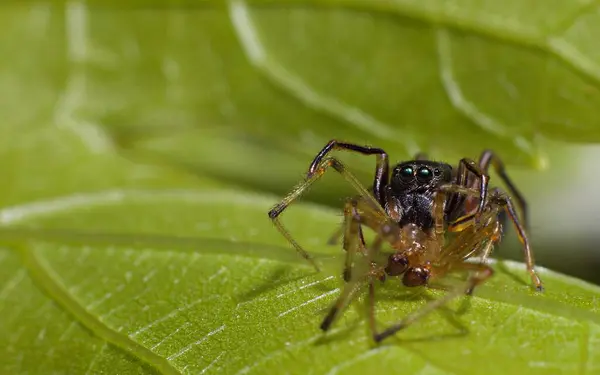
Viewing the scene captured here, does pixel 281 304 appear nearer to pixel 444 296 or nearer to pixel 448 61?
pixel 444 296

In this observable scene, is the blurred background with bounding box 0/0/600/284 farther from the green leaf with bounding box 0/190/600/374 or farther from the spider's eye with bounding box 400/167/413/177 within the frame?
the spider's eye with bounding box 400/167/413/177

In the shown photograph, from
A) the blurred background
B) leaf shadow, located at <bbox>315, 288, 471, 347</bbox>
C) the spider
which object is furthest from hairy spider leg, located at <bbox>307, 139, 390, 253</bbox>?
the blurred background

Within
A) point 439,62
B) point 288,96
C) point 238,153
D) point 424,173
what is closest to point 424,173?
point 424,173

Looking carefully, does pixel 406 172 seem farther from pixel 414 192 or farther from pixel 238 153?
pixel 238 153

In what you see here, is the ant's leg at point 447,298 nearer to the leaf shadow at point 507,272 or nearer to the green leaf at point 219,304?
the green leaf at point 219,304

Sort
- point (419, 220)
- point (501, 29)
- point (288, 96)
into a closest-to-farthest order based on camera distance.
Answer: point (419, 220) < point (501, 29) < point (288, 96)

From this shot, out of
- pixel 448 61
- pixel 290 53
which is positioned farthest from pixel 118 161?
pixel 448 61

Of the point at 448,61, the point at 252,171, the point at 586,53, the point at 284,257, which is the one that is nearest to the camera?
the point at 284,257
